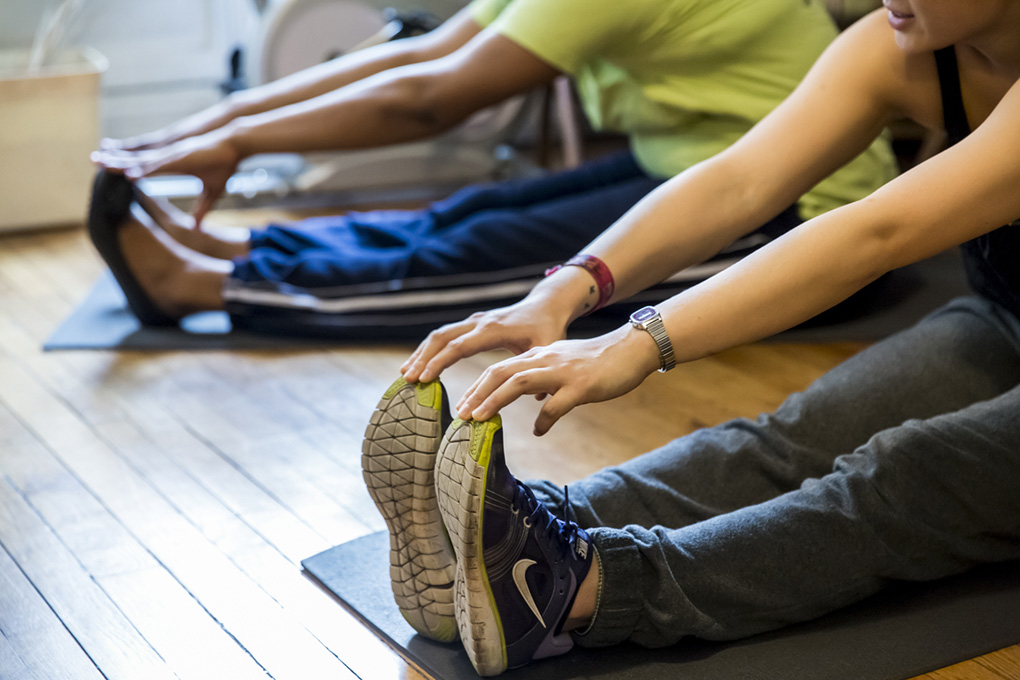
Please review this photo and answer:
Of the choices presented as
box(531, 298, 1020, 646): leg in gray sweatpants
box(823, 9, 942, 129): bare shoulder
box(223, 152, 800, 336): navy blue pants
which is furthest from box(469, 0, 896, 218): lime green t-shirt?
box(531, 298, 1020, 646): leg in gray sweatpants

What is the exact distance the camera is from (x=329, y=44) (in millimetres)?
2613

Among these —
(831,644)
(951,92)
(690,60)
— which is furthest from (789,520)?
(690,60)

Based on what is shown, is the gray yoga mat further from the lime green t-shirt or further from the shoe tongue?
the shoe tongue

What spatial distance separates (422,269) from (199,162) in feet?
1.38

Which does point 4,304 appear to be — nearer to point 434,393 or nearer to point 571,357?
point 434,393

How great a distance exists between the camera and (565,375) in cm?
84

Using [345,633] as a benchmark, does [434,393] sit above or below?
above

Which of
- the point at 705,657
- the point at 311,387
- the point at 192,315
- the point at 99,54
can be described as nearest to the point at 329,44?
the point at 99,54

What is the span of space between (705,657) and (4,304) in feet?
5.33

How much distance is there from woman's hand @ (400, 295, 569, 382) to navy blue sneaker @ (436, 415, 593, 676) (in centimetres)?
8

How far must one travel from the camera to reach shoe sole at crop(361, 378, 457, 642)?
37.2 inches

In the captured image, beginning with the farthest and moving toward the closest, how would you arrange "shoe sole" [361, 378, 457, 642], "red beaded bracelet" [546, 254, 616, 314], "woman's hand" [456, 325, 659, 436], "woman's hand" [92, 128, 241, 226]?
"woman's hand" [92, 128, 241, 226] < "red beaded bracelet" [546, 254, 616, 314] < "shoe sole" [361, 378, 457, 642] < "woman's hand" [456, 325, 659, 436]

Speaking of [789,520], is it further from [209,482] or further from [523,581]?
[209,482]

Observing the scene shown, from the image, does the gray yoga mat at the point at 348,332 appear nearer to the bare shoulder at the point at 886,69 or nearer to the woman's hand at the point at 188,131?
the woman's hand at the point at 188,131
